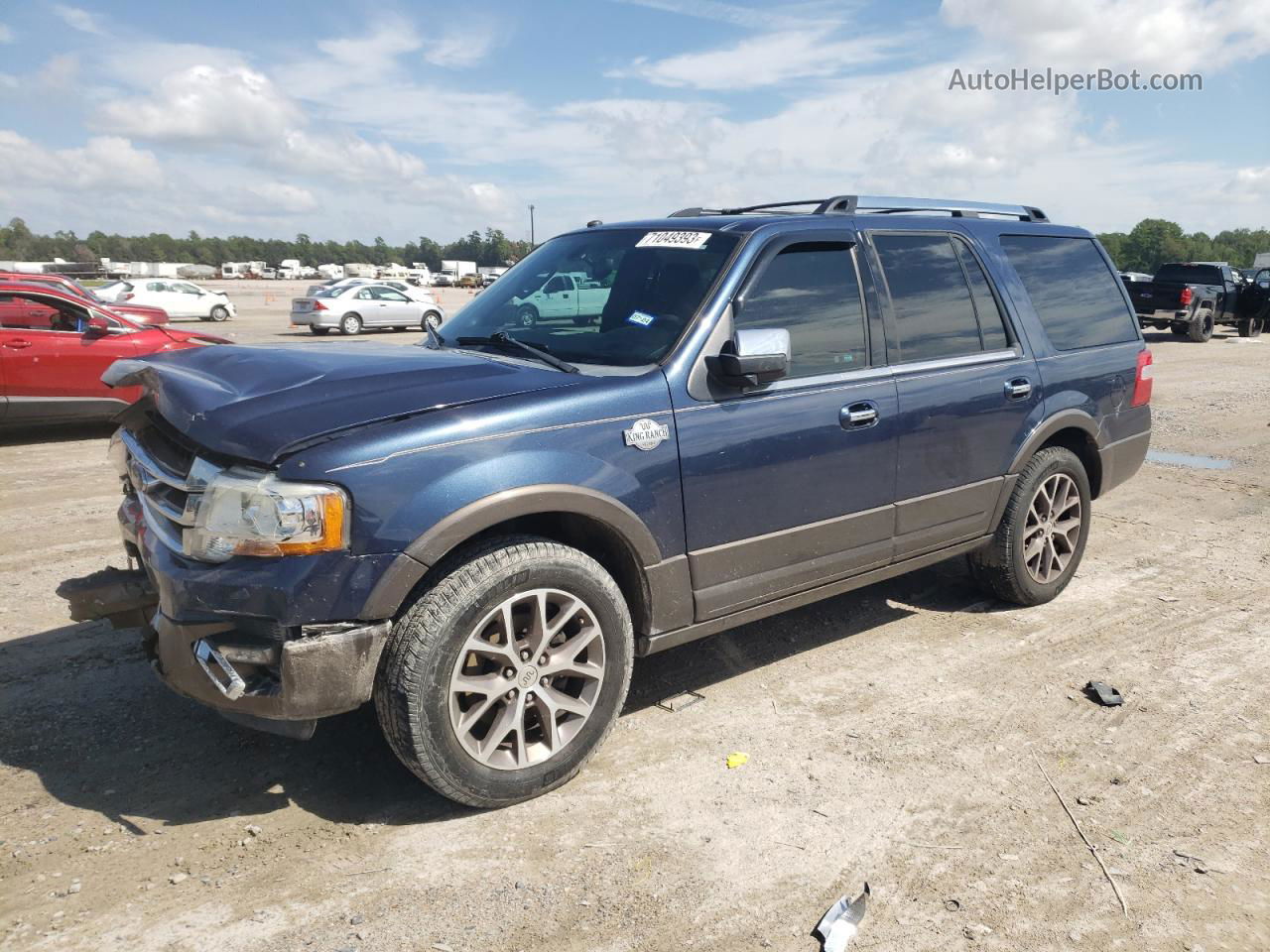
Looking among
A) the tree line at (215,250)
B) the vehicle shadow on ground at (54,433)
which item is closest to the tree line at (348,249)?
the tree line at (215,250)

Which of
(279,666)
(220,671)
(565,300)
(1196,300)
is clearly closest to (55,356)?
(565,300)

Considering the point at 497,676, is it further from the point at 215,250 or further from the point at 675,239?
the point at 215,250

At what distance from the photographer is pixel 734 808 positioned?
328 centimetres

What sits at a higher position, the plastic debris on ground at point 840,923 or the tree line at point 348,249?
the tree line at point 348,249

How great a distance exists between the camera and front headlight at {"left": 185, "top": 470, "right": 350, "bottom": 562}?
9.25ft

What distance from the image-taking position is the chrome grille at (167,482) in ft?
9.89

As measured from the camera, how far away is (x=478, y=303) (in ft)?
15.2

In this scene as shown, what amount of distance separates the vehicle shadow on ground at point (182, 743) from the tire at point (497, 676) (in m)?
0.26

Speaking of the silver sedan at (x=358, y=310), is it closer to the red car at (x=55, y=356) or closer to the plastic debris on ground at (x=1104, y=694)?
the red car at (x=55, y=356)

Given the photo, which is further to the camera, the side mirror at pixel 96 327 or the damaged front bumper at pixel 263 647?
the side mirror at pixel 96 327

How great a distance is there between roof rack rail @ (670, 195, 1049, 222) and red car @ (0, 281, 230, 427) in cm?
710

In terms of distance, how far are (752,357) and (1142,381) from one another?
10.7ft

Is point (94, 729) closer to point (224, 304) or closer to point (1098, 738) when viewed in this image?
point (1098, 738)

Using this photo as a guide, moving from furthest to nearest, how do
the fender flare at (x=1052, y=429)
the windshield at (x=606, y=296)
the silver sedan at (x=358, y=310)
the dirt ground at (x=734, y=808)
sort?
1. the silver sedan at (x=358, y=310)
2. the fender flare at (x=1052, y=429)
3. the windshield at (x=606, y=296)
4. the dirt ground at (x=734, y=808)
